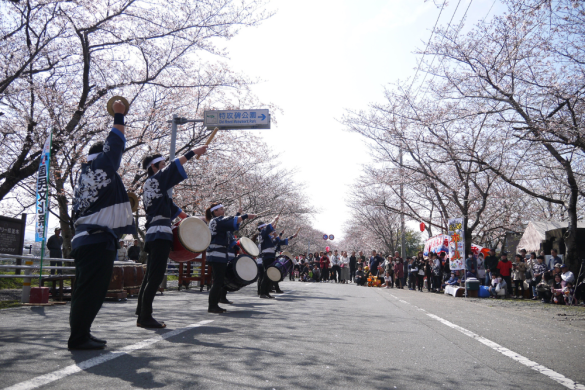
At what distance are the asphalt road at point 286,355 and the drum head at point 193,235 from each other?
3.21 ft

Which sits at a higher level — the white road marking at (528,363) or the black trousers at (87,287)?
the black trousers at (87,287)

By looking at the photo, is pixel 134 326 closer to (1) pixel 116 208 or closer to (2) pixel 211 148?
(1) pixel 116 208

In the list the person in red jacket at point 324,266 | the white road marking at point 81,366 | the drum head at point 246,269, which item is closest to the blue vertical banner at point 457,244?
the person in red jacket at point 324,266

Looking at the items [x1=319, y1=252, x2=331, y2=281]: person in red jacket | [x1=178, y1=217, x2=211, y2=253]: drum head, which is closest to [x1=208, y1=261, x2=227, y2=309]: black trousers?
[x1=178, y1=217, x2=211, y2=253]: drum head

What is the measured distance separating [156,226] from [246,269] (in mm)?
3291

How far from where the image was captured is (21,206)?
21.1 m

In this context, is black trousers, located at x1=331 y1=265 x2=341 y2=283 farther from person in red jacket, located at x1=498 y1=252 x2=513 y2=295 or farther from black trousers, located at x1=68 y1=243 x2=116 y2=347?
black trousers, located at x1=68 y1=243 x2=116 y2=347

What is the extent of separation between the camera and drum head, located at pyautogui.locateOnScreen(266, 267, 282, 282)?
1176 centimetres

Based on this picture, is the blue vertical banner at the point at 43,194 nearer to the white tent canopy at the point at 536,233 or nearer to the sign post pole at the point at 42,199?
the sign post pole at the point at 42,199

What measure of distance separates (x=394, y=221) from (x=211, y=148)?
29.0 metres

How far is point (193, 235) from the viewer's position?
6047mm

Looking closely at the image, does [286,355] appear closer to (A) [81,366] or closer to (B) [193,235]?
(A) [81,366]

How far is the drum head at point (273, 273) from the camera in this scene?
1176 cm

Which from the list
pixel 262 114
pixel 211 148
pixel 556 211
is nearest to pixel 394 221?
pixel 556 211
